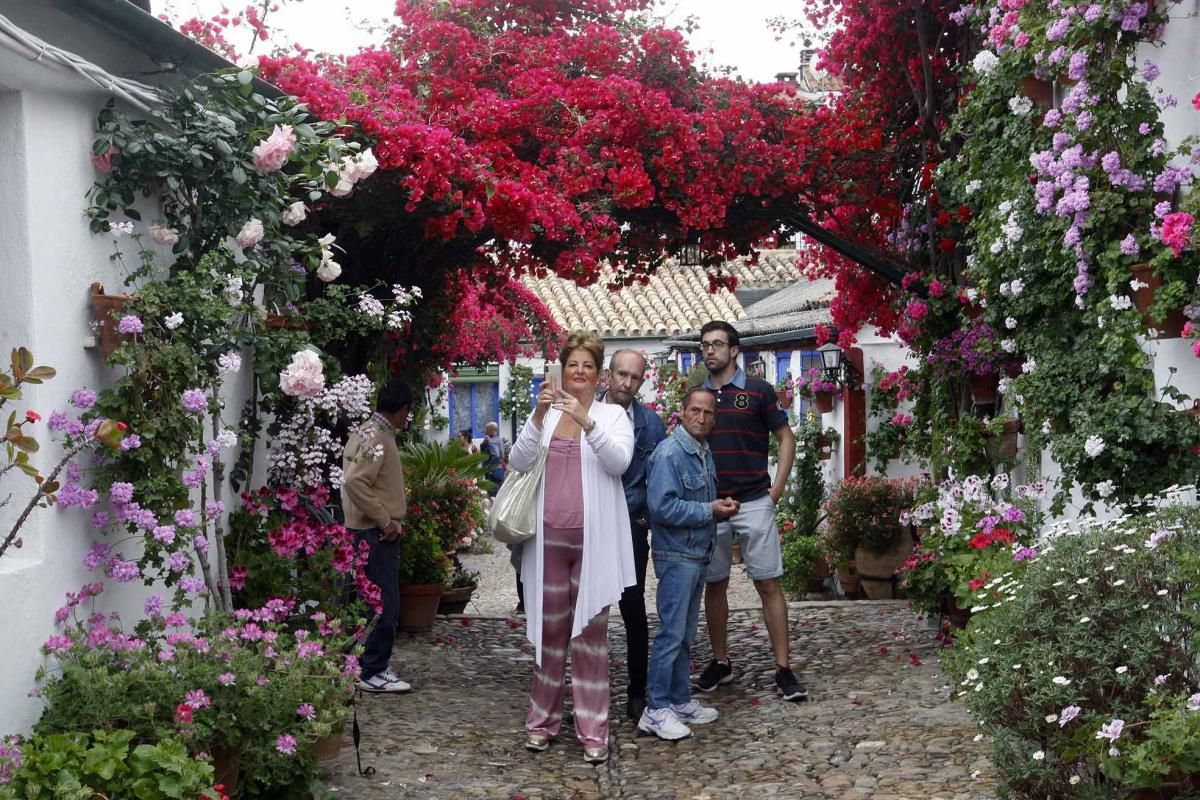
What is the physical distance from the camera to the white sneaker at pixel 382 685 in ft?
24.9

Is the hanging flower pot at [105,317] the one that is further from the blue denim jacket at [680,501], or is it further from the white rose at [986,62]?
the white rose at [986,62]

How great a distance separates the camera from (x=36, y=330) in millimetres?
4426

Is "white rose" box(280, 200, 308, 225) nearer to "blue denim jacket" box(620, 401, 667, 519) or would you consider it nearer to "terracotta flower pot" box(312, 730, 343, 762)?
"blue denim jacket" box(620, 401, 667, 519)

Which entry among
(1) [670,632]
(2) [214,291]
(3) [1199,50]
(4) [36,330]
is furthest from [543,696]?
(3) [1199,50]

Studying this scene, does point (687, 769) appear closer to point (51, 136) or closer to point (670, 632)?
point (670, 632)

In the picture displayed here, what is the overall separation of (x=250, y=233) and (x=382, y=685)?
10.5 feet

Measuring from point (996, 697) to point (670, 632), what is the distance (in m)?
2.27

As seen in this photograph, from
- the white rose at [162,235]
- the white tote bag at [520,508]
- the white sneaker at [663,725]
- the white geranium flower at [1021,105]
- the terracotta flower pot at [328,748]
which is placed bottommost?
the white sneaker at [663,725]

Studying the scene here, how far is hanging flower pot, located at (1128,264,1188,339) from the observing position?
5.24 meters

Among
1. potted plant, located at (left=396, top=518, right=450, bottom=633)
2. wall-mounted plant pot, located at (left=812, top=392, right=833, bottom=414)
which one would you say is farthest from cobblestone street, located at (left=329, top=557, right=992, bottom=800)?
wall-mounted plant pot, located at (left=812, top=392, right=833, bottom=414)

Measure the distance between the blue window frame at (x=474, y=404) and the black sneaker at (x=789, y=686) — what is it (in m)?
23.6

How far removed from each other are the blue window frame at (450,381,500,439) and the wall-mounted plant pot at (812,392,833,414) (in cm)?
1530

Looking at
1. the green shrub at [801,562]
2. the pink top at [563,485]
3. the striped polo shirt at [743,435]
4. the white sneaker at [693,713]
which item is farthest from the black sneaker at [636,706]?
the green shrub at [801,562]

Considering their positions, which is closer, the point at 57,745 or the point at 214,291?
the point at 57,745
